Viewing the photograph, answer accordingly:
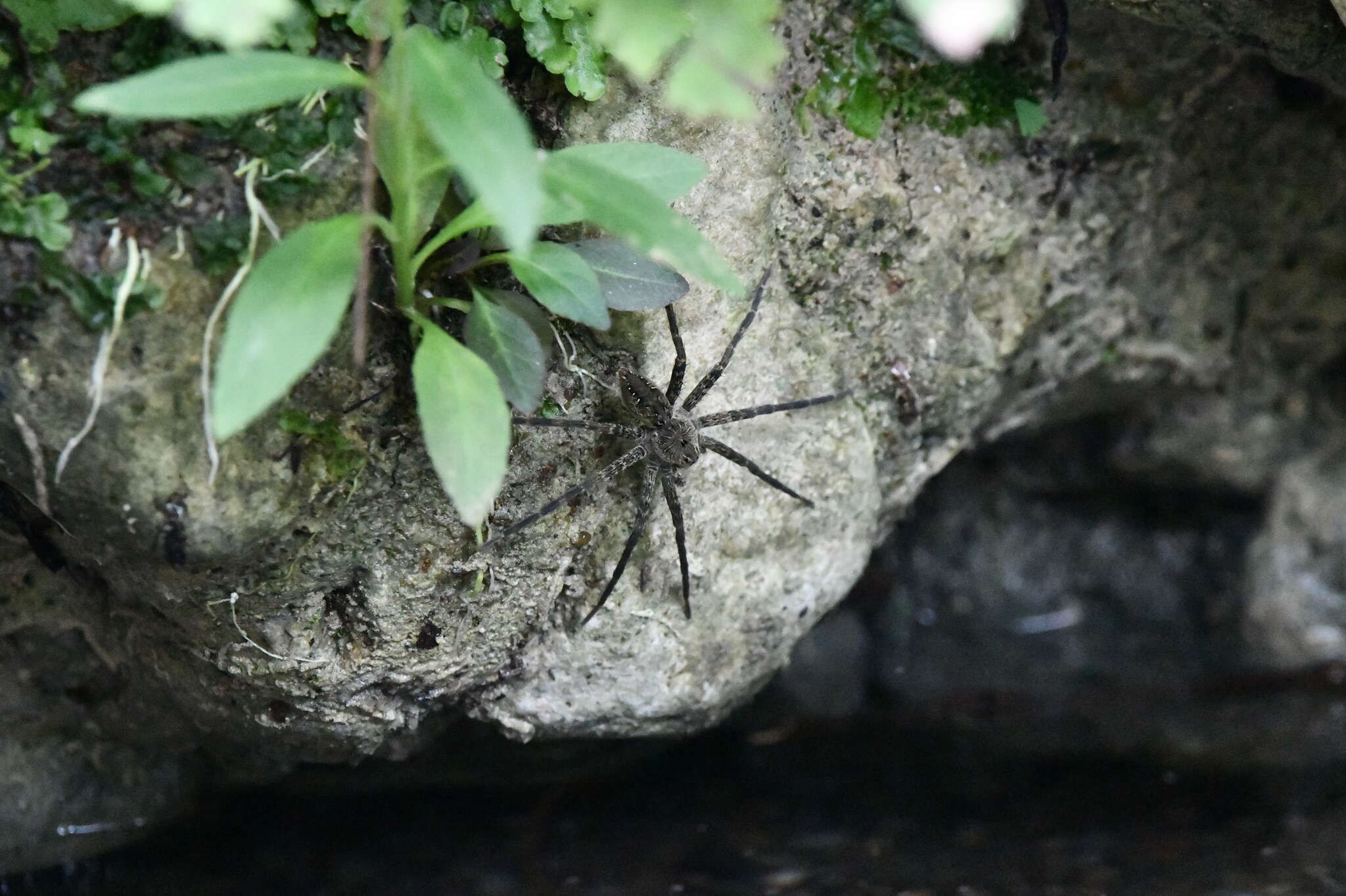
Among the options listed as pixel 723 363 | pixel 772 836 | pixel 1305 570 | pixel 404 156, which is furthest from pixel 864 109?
pixel 1305 570

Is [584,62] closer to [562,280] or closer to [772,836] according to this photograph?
[562,280]

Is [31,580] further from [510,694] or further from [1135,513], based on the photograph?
[1135,513]

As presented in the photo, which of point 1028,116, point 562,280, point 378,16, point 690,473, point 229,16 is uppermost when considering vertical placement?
point 1028,116

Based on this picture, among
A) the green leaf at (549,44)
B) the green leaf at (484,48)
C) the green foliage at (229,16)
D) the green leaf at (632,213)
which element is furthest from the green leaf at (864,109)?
the green foliage at (229,16)

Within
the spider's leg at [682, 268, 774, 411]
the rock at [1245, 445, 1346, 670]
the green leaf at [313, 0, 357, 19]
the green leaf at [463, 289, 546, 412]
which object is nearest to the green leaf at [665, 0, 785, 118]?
the green leaf at [463, 289, 546, 412]

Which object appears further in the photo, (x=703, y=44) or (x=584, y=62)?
(x=584, y=62)

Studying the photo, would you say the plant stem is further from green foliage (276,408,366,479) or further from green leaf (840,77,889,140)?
green leaf (840,77,889,140)

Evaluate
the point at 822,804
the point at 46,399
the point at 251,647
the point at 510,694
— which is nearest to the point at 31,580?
the point at 251,647
